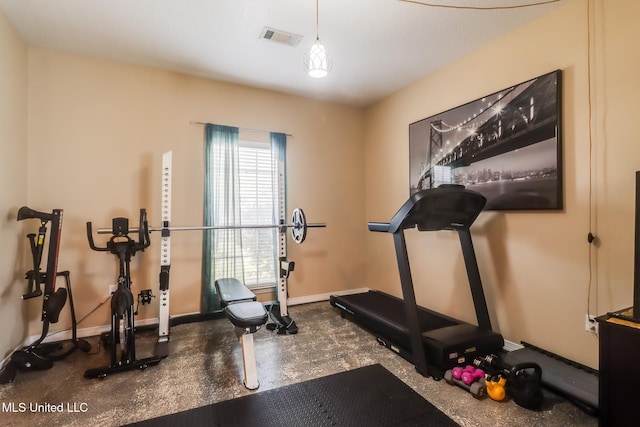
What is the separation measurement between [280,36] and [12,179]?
2.66m

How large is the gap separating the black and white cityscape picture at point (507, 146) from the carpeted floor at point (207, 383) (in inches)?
61.4

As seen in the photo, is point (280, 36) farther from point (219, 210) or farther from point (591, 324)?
point (591, 324)

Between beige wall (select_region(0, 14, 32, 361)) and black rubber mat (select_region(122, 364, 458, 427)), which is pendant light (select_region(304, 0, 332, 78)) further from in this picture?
beige wall (select_region(0, 14, 32, 361))

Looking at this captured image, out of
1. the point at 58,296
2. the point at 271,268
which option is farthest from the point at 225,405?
the point at 271,268

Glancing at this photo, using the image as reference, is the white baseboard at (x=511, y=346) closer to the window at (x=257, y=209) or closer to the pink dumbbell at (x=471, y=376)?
the pink dumbbell at (x=471, y=376)

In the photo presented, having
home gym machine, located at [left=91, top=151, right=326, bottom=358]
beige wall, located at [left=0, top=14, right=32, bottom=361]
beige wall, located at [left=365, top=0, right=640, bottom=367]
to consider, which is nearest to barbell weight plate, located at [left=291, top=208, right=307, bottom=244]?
home gym machine, located at [left=91, top=151, right=326, bottom=358]

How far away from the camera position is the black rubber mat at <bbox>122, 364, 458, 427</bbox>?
5.93 ft

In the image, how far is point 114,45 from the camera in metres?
2.91

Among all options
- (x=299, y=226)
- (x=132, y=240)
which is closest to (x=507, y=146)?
(x=299, y=226)

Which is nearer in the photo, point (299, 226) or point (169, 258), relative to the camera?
point (169, 258)

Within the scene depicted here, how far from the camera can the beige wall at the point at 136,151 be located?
3.01 metres

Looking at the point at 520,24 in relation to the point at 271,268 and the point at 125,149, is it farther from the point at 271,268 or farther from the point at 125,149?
the point at 125,149

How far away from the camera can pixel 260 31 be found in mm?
2693

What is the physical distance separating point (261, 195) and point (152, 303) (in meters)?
1.77
